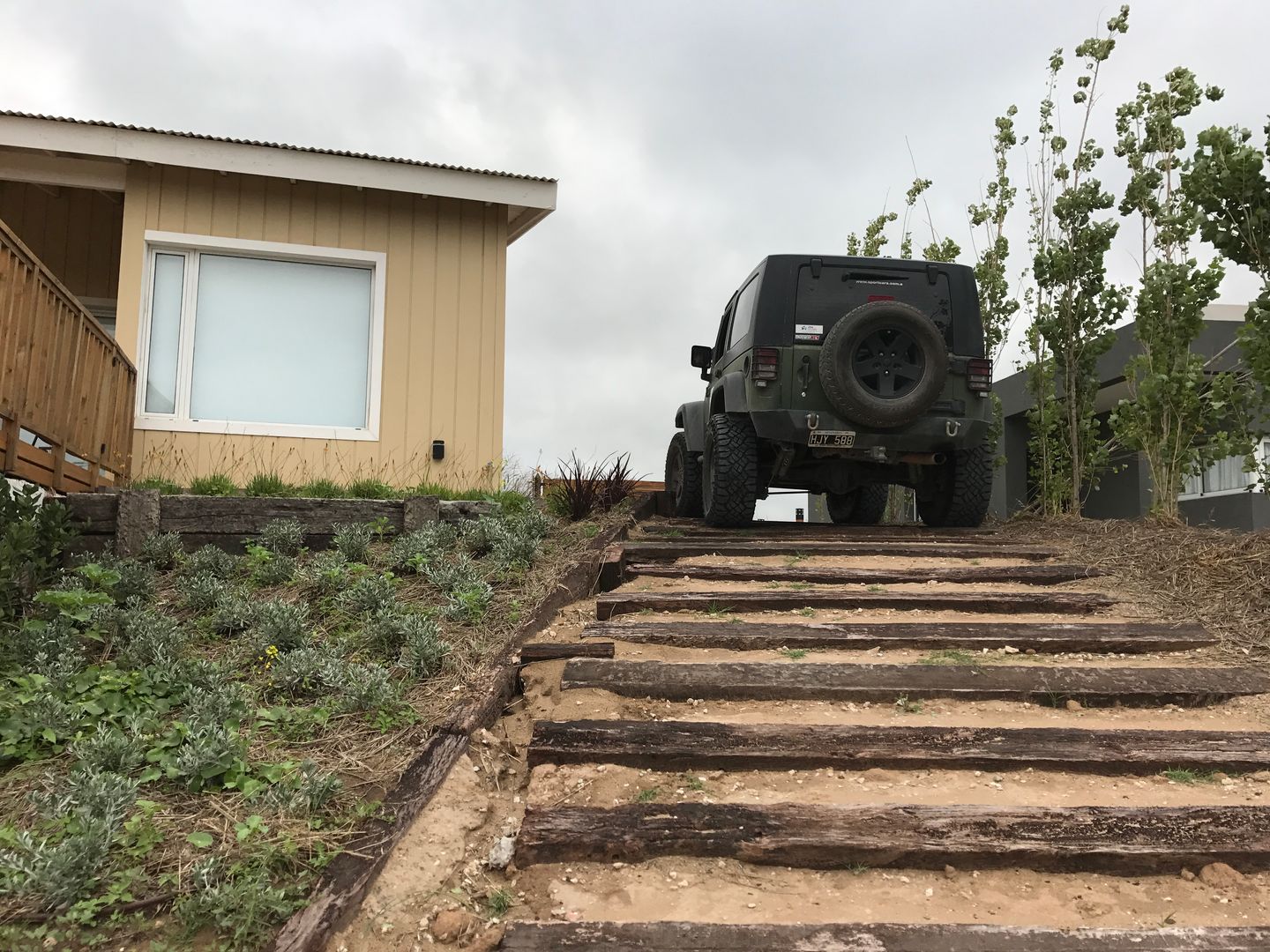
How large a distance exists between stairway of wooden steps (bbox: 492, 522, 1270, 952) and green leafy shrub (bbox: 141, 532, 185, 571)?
2986mm

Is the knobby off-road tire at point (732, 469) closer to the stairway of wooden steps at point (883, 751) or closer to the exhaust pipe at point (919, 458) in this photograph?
the exhaust pipe at point (919, 458)

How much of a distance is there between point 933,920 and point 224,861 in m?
2.03

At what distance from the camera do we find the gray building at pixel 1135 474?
11859mm

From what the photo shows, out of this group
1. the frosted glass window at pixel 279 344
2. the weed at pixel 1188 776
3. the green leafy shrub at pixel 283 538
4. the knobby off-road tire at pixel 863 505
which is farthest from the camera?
the knobby off-road tire at pixel 863 505

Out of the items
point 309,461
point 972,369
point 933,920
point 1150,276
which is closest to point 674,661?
point 933,920

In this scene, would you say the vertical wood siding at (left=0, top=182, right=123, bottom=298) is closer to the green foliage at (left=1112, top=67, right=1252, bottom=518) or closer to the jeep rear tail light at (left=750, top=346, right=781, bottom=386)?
the jeep rear tail light at (left=750, top=346, right=781, bottom=386)

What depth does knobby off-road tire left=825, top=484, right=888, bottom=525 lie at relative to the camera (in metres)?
10.1

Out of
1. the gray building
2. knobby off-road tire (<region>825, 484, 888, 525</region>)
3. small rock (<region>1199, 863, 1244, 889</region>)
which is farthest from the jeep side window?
small rock (<region>1199, 863, 1244, 889</region>)

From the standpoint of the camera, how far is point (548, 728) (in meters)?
3.40

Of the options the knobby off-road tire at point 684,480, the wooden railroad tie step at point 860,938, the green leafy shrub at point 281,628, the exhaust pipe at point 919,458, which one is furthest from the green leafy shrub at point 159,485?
the exhaust pipe at point 919,458

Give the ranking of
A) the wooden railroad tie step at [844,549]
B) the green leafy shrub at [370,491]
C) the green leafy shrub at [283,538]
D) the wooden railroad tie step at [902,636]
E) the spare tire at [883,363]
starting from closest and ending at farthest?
the wooden railroad tie step at [902,636] < the green leafy shrub at [283,538] < the wooden railroad tie step at [844,549] < the spare tire at [883,363] < the green leafy shrub at [370,491]

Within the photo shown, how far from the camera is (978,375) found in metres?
6.91

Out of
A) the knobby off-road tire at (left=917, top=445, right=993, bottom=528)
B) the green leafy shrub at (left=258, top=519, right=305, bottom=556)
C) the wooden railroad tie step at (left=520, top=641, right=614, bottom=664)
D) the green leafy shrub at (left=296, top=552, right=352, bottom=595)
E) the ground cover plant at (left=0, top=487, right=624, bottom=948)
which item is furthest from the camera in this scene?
the knobby off-road tire at (left=917, top=445, right=993, bottom=528)

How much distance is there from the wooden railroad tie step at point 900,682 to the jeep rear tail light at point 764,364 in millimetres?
2978
